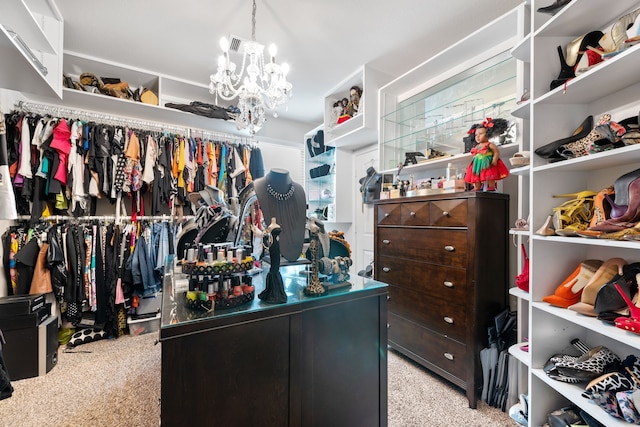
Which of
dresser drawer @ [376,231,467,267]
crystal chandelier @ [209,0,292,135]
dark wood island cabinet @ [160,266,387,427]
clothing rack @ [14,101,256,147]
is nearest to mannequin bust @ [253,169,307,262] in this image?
dark wood island cabinet @ [160,266,387,427]

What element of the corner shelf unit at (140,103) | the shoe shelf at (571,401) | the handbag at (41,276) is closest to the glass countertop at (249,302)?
the shoe shelf at (571,401)

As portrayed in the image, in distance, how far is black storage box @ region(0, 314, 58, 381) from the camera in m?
2.02

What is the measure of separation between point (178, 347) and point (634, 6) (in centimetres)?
230

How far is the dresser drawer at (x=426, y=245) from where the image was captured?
5.98 feet

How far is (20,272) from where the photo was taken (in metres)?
2.35

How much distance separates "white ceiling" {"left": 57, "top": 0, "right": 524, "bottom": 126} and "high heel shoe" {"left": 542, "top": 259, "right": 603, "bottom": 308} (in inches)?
69.7

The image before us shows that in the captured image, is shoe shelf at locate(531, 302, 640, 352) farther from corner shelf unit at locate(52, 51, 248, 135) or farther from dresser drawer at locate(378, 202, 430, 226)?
corner shelf unit at locate(52, 51, 248, 135)

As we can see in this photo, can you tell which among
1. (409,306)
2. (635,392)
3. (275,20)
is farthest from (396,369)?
(275,20)

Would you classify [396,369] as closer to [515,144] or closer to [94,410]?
[515,144]

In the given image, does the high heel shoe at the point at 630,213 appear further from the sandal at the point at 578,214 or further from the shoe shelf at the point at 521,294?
the shoe shelf at the point at 521,294

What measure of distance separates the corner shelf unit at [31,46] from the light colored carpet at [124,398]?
2.17 m

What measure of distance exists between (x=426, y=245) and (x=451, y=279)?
0.30 m

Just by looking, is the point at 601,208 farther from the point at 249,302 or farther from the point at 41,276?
the point at 41,276

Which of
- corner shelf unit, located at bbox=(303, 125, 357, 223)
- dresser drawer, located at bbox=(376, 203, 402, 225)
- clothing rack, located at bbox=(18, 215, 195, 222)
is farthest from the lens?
corner shelf unit, located at bbox=(303, 125, 357, 223)
